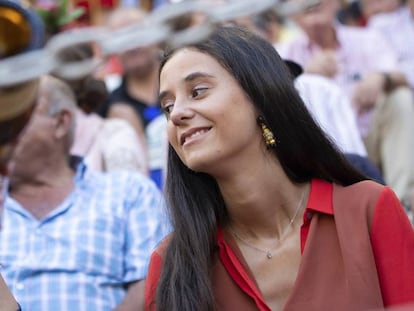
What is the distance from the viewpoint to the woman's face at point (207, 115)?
267 centimetres

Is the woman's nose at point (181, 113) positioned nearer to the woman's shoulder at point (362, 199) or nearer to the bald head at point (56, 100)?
the woman's shoulder at point (362, 199)

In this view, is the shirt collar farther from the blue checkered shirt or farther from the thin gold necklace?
the blue checkered shirt

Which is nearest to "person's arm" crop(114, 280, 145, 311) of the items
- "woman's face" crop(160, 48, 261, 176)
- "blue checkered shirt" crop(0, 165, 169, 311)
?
"blue checkered shirt" crop(0, 165, 169, 311)

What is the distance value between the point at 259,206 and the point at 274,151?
0.18 meters

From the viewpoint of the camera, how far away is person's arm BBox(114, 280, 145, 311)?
3283 mm

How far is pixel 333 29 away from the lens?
5.78 meters

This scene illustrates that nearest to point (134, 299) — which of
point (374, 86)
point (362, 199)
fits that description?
point (362, 199)

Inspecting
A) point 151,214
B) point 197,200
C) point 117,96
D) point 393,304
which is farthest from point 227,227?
point 117,96

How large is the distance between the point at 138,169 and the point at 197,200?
1735mm

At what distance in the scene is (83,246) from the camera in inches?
137

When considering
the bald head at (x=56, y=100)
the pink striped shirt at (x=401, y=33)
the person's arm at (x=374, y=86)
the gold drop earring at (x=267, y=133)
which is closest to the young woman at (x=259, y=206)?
the gold drop earring at (x=267, y=133)

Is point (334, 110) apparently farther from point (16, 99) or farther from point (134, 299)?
point (16, 99)

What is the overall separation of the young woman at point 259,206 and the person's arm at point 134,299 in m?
0.52

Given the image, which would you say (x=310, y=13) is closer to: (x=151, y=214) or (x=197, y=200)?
(x=151, y=214)
